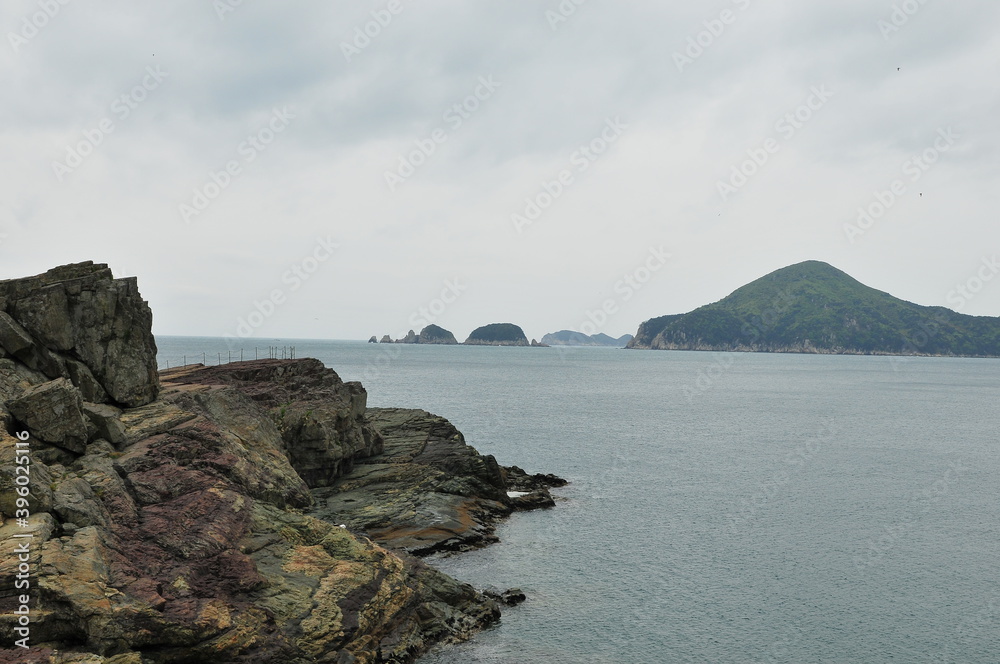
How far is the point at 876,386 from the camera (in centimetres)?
19262

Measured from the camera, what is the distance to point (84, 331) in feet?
116

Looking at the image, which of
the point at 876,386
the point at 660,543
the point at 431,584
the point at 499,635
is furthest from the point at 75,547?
the point at 876,386

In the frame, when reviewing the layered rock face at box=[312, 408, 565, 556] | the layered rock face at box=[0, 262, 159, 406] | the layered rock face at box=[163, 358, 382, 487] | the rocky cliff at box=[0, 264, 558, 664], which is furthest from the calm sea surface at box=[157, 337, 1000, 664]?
the layered rock face at box=[0, 262, 159, 406]

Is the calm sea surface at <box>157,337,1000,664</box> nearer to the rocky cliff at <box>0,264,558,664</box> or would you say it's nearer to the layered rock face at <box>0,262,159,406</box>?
the rocky cliff at <box>0,264,558,664</box>

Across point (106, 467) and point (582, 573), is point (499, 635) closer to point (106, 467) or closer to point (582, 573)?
point (582, 573)

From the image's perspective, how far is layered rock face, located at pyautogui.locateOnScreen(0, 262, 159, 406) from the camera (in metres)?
Result: 33.5

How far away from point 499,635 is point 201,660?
45.3ft

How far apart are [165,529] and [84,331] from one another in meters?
14.9

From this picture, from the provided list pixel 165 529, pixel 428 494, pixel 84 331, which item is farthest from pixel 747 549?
pixel 84 331

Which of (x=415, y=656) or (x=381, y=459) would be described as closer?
(x=415, y=656)

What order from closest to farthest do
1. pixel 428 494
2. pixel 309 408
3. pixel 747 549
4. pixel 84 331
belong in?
pixel 84 331 → pixel 747 549 → pixel 428 494 → pixel 309 408

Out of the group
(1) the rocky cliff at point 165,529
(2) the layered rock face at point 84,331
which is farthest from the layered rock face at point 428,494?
(2) the layered rock face at point 84,331

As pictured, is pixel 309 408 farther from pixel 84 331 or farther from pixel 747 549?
pixel 747 549

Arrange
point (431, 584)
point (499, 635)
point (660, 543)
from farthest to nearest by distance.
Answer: point (660, 543) < point (431, 584) < point (499, 635)
